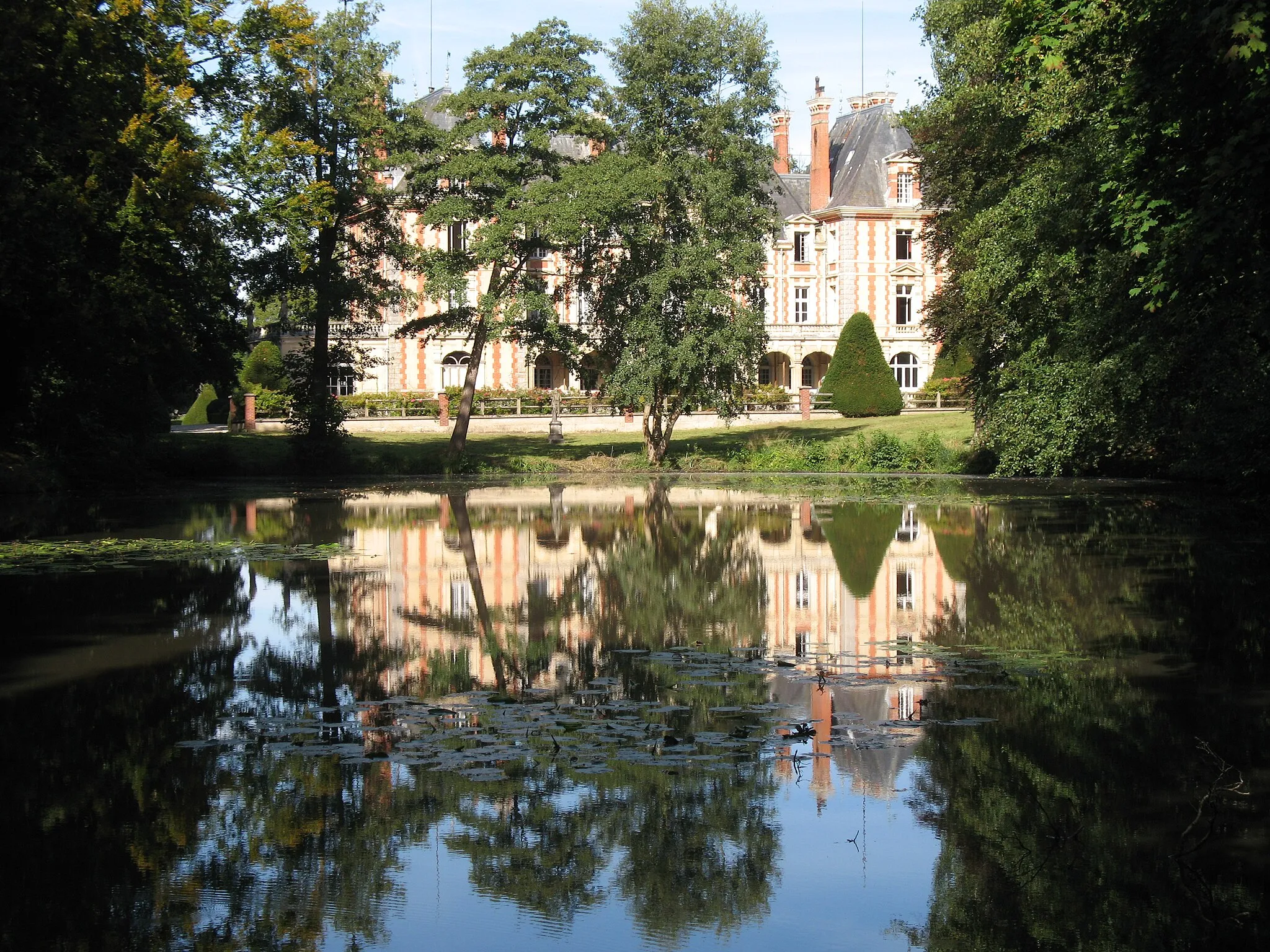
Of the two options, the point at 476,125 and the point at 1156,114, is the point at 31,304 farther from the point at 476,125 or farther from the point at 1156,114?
the point at 1156,114

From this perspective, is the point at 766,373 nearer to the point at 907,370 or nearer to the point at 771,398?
the point at 907,370

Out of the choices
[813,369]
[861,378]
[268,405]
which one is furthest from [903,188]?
[268,405]

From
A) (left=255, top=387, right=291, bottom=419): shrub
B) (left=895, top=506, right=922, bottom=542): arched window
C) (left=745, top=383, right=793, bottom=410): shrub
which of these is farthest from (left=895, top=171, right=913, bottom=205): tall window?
(left=895, top=506, right=922, bottom=542): arched window

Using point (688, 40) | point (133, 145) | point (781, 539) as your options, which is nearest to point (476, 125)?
point (688, 40)

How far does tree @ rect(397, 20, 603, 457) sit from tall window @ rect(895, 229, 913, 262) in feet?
84.8

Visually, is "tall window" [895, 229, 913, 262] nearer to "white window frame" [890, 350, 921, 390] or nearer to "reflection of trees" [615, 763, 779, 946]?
"white window frame" [890, 350, 921, 390]

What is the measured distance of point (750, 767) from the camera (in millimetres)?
6617

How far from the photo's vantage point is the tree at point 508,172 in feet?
105

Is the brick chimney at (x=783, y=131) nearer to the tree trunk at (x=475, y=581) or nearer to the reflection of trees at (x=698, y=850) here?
the tree trunk at (x=475, y=581)

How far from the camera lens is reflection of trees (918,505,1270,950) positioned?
4848 mm

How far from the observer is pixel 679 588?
1318 cm

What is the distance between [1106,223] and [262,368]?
127 ft

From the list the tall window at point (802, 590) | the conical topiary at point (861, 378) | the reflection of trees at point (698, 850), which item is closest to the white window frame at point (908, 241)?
the conical topiary at point (861, 378)

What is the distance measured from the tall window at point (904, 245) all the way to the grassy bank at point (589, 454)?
1716 centimetres
